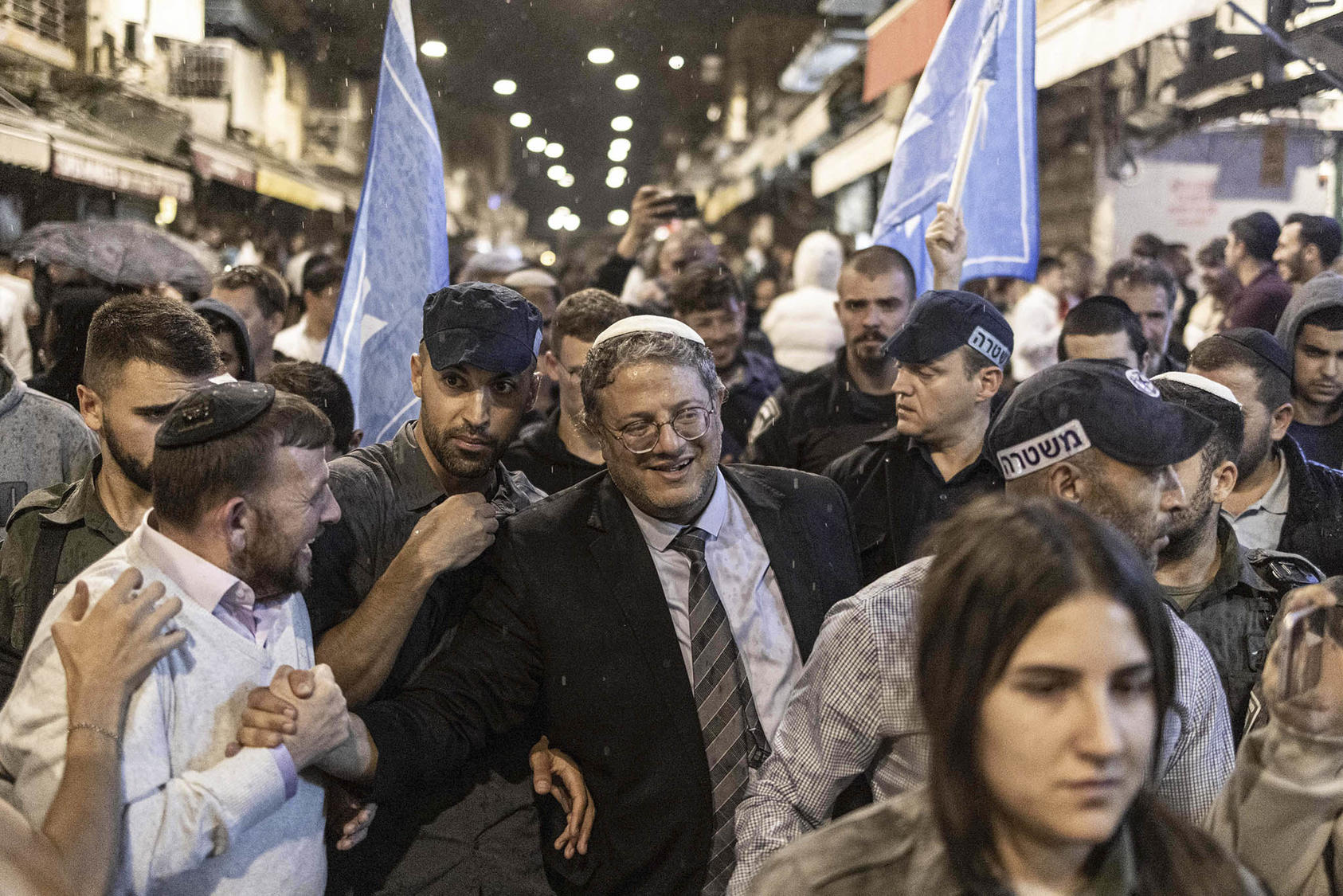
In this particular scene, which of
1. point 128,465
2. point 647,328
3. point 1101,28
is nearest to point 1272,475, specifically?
point 647,328

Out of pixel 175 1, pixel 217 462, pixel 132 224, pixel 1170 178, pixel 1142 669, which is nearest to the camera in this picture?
pixel 1142 669

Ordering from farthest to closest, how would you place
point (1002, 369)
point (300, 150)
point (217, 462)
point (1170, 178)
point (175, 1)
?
point (300, 150) < point (175, 1) < point (1170, 178) < point (1002, 369) < point (217, 462)

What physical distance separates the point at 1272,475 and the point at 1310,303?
53.8 inches

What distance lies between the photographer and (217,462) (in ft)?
8.20

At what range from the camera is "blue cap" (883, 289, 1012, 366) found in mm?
4254

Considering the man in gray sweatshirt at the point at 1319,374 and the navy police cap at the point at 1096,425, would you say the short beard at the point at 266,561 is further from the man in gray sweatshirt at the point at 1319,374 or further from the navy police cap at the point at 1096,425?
the man in gray sweatshirt at the point at 1319,374

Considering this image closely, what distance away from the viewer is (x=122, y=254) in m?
6.00

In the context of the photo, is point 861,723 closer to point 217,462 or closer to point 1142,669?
point 1142,669

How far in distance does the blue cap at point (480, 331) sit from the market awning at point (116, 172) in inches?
434

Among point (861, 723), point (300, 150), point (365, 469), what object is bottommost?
point (861, 723)

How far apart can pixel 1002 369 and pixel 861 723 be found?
2.40 metres

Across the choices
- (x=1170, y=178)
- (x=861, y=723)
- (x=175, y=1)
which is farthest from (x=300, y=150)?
(x=861, y=723)

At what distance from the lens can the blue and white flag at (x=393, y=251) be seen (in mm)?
4602

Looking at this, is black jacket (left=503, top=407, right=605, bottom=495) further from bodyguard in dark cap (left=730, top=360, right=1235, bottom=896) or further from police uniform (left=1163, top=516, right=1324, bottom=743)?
bodyguard in dark cap (left=730, top=360, right=1235, bottom=896)
